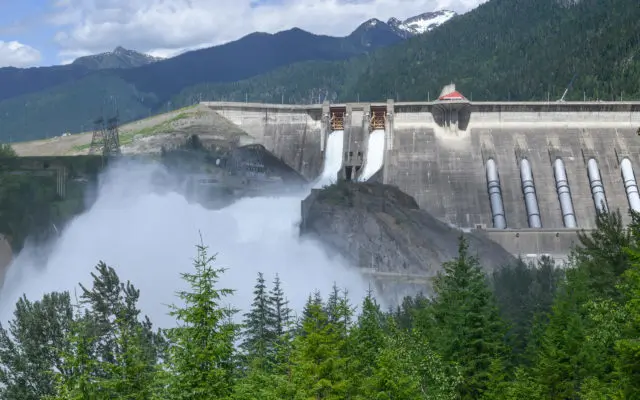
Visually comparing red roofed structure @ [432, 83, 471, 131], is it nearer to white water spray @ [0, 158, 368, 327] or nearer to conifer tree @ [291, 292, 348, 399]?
white water spray @ [0, 158, 368, 327]

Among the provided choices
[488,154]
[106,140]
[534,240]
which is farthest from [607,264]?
[106,140]

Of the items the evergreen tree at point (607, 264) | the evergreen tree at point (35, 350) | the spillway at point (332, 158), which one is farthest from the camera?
the spillway at point (332, 158)

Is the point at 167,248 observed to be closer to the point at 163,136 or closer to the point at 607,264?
the point at 163,136

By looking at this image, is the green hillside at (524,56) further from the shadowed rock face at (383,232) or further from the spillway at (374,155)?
the shadowed rock face at (383,232)

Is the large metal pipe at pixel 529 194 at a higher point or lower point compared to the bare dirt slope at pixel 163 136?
lower

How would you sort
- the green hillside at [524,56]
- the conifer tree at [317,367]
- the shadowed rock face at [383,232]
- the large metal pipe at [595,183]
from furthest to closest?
1. the green hillside at [524,56]
2. the large metal pipe at [595,183]
3. the shadowed rock face at [383,232]
4. the conifer tree at [317,367]

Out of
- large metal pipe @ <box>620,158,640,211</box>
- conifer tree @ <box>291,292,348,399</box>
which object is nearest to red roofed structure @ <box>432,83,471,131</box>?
large metal pipe @ <box>620,158,640,211</box>

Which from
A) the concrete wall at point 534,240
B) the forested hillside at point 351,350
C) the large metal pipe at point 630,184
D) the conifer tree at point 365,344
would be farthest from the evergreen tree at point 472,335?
the large metal pipe at point 630,184
